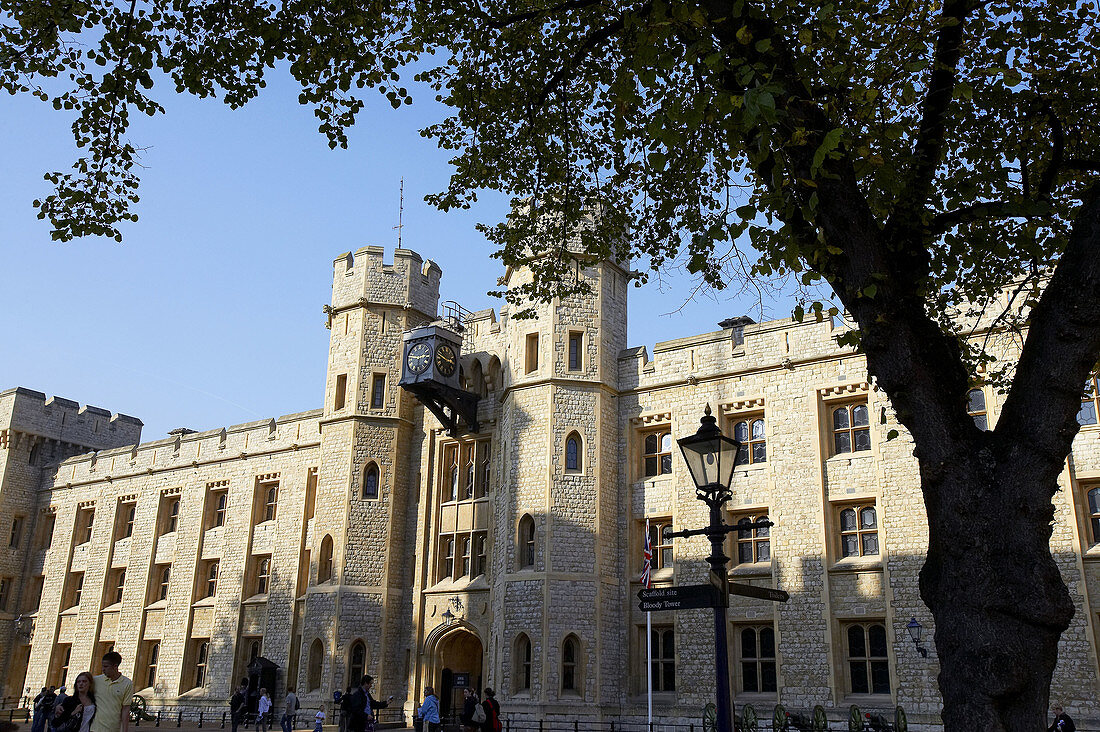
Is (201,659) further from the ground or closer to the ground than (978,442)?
closer to the ground

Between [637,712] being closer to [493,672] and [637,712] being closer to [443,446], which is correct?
[493,672]

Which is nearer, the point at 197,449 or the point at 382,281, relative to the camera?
the point at 382,281

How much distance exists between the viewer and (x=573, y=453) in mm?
22219

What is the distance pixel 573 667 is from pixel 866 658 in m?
6.29

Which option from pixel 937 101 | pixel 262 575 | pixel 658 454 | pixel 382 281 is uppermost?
pixel 382 281

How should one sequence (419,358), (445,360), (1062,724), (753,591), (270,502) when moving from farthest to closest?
(270,502) < (445,360) < (419,358) < (1062,724) < (753,591)

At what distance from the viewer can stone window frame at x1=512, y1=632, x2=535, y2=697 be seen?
20.7 meters

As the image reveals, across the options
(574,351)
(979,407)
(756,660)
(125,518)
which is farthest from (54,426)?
(979,407)

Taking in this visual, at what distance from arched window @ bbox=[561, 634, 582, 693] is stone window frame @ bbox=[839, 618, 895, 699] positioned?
5681 mm

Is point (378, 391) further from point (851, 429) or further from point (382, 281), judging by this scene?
point (851, 429)

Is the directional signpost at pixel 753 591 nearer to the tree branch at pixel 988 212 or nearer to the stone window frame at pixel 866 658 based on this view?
the tree branch at pixel 988 212

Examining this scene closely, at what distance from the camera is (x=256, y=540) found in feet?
95.6

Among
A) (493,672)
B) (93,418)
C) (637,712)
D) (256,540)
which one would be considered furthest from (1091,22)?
(93,418)

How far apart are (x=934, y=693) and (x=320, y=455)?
1709 cm
